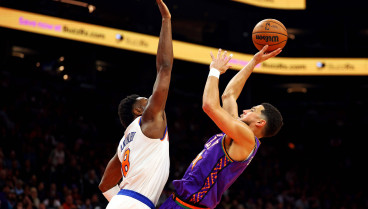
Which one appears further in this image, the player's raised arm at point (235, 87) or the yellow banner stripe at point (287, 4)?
the yellow banner stripe at point (287, 4)

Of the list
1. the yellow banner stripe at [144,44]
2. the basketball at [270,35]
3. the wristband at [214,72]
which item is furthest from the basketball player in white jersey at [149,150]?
the yellow banner stripe at [144,44]

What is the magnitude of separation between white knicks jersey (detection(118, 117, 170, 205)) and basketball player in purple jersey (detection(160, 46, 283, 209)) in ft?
0.81

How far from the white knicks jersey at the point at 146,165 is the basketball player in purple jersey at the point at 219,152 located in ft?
0.81

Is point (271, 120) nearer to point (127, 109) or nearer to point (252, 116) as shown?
point (252, 116)

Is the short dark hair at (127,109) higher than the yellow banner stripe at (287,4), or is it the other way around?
the yellow banner stripe at (287,4)

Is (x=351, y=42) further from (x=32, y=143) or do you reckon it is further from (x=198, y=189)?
(x=198, y=189)

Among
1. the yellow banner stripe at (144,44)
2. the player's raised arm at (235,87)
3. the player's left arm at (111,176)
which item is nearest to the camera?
the player's left arm at (111,176)

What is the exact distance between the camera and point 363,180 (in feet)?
61.3

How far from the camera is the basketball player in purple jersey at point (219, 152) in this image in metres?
3.98

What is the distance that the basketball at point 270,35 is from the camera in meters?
5.08

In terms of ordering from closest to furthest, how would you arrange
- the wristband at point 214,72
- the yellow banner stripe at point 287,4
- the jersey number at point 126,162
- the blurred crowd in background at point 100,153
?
1. the jersey number at point 126,162
2. the wristband at point 214,72
3. the blurred crowd in background at point 100,153
4. the yellow banner stripe at point 287,4

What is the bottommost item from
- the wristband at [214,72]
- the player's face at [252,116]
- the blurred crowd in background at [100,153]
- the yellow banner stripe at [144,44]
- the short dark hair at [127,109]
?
the blurred crowd in background at [100,153]

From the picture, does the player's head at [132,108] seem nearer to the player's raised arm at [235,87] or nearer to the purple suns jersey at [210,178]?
the purple suns jersey at [210,178]

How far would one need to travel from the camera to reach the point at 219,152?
4156mm
